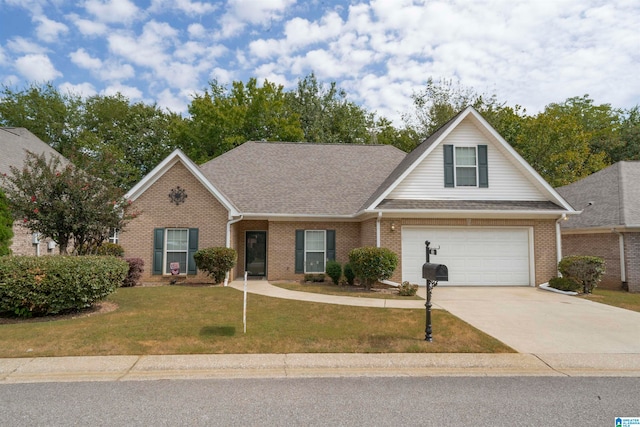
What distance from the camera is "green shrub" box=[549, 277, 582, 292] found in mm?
13594

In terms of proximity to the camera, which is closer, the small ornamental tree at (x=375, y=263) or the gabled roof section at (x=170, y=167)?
the small ornamental tree at (x=375, y=263)

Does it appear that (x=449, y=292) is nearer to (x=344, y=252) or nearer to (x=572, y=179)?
(x=344, y=252)

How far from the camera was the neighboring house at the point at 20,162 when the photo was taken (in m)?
17.0

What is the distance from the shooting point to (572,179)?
1184 inches

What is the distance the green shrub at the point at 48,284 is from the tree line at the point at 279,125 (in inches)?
743

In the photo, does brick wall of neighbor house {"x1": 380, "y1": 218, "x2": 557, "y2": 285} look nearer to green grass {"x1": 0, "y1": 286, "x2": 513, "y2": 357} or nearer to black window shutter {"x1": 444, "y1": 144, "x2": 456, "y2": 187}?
black window shutter {"x1": 444, "y1": 144, "x2": 456, "y2": 187}

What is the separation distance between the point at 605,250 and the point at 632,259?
1252 mm

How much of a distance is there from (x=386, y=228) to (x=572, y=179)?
23.3m

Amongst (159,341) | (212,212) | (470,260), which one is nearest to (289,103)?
(212,212)

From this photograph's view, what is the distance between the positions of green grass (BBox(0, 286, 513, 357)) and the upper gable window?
7174 mm

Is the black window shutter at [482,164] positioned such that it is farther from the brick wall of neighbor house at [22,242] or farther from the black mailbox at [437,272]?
the brick wall of neighbor house at [22,242]

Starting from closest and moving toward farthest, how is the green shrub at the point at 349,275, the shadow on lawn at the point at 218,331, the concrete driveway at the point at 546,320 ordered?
the concrete driveway at the point at 546,320 < the shadow on lawn at the point at 218,331 < the green shrub at the point at 349,275

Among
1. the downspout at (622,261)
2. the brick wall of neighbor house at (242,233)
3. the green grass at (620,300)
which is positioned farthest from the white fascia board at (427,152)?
the downspout at (622,261)

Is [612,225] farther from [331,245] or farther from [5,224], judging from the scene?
[5,224]
